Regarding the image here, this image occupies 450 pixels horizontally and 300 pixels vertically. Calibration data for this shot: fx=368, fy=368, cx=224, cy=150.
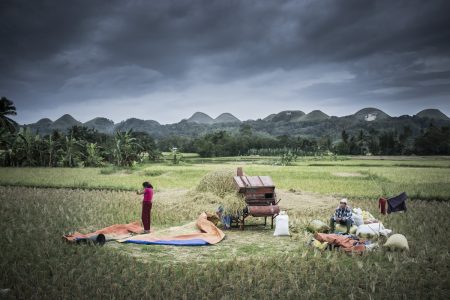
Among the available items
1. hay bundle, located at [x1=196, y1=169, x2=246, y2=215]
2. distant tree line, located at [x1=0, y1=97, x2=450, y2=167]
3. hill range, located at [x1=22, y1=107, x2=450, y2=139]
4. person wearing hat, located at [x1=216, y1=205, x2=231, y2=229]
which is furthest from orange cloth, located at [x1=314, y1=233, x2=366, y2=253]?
hill range, located at [x1=22, y1=107, x2=450, y2=139]

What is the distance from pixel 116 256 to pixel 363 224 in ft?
19.4

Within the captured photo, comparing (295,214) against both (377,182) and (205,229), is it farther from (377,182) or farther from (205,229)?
(377,182)

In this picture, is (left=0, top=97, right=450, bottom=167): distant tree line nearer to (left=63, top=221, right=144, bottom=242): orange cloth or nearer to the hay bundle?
the hay bundle

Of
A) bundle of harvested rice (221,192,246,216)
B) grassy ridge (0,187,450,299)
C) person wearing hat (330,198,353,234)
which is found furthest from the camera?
bundle of harvested rice (221,192,246,216)

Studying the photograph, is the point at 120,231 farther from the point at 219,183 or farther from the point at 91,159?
the point at 91,159

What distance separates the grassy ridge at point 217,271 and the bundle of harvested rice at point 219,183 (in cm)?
497

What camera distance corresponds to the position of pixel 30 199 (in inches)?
557

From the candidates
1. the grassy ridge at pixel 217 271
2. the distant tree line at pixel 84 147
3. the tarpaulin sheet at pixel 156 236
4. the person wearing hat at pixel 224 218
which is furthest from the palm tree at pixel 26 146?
the person wearing hat at pixel 224 218

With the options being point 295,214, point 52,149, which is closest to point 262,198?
point 295,214

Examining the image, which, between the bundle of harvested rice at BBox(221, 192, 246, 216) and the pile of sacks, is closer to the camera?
the pile of sacks

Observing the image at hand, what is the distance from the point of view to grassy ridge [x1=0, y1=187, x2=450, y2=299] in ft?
17.1

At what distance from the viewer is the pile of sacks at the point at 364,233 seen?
7337 mm

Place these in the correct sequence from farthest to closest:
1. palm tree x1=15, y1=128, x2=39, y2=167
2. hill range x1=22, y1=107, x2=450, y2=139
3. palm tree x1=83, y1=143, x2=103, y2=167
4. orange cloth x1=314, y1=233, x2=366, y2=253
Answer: hill range x1=22, y1=107, x2=450, y2=139
palm tree x1=83, y1=143, x2=103, y2=167
palm tree x1=15, y1=128, x2=39, y2=167
orange cloth x1=314, y1=233, x2=366, y2=253

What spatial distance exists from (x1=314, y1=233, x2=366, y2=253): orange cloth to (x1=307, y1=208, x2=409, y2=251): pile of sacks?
23mm
